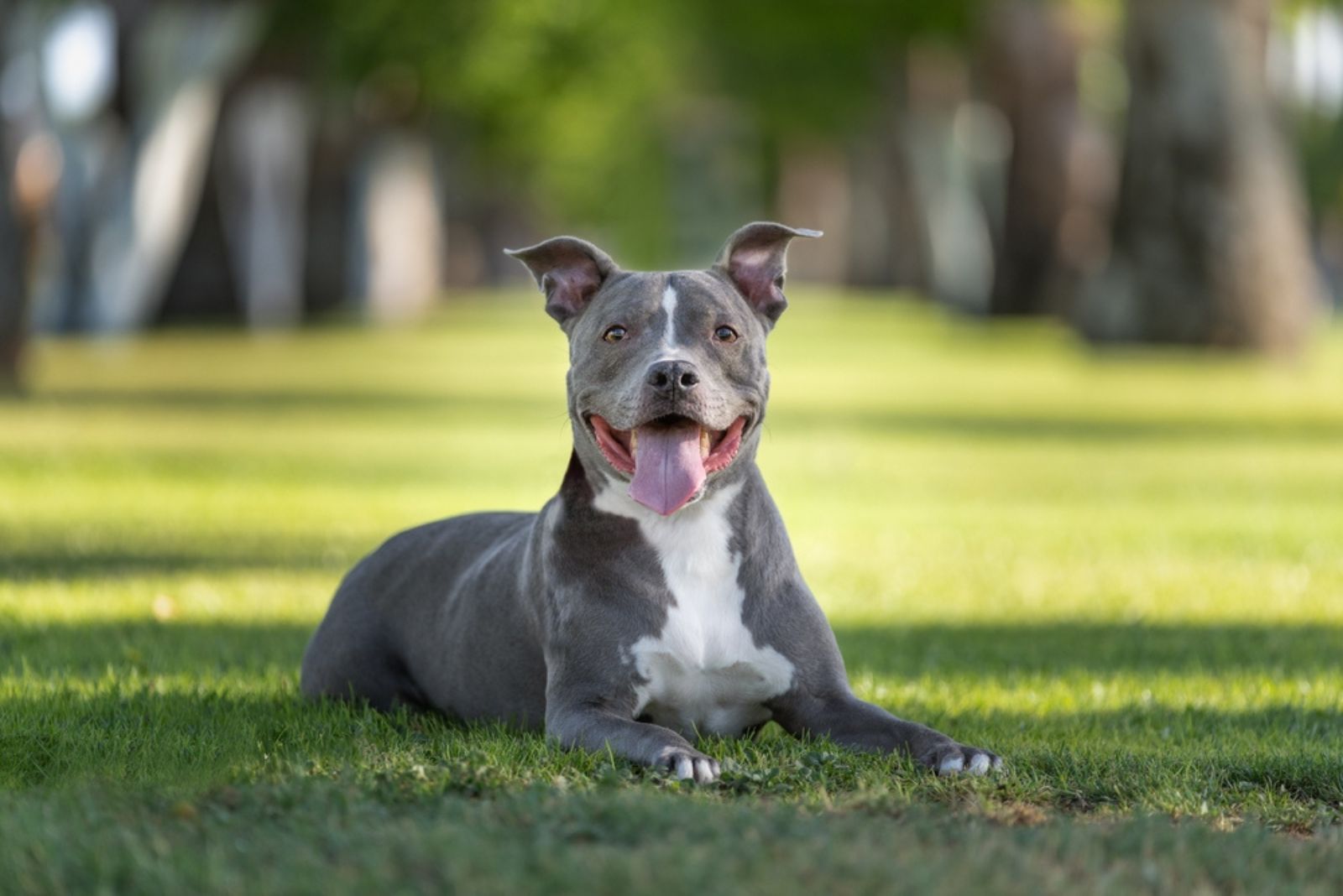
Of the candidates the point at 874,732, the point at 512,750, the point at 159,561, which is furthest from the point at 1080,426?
the point at 512,750

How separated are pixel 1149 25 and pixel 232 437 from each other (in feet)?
53.3

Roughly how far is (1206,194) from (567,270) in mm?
23086

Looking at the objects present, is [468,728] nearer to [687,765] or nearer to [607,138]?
[687,765]

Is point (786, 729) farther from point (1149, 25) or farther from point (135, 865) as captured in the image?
point (1149, 25)

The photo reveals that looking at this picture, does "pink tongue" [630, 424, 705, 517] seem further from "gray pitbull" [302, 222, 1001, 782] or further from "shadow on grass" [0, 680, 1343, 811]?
"shadow on grass" [0, 680, 1343, 811]

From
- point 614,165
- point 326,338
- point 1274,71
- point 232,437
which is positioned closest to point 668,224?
point 614,165

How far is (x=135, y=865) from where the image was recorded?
454 cm

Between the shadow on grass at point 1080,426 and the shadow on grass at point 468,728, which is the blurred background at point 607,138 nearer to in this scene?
the shadow on grass at point 1080,426

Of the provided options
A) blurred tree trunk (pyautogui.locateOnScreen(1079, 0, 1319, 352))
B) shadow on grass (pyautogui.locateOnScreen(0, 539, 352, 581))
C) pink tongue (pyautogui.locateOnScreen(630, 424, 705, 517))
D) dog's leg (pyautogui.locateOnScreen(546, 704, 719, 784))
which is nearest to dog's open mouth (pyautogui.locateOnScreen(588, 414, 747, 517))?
pink tongue (pyautogui.locateOnScreen(630, 424, 705, 517))

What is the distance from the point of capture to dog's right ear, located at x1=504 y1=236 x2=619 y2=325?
21.3 feet

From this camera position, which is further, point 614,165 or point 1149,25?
point 614,165

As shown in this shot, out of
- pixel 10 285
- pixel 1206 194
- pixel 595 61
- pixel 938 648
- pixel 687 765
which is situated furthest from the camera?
pixel 595 61

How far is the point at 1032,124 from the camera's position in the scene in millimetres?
42312

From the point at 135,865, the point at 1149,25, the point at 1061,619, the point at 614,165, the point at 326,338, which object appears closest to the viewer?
the point at 135,865
